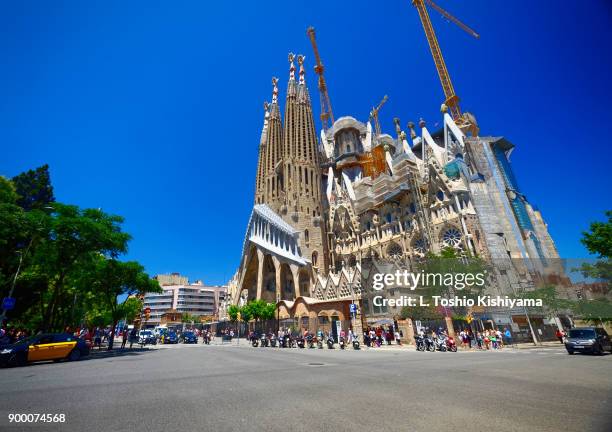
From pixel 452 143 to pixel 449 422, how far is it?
44947mm

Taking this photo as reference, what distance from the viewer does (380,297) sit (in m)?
32.4

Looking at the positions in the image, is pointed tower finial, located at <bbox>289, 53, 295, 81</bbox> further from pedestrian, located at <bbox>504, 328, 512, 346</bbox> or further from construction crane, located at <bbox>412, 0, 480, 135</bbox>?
pedestrian, located at <bbox>504, 328, 512, 346</bbox>

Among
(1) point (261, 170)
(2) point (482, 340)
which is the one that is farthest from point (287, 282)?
(2) point (482, 340)

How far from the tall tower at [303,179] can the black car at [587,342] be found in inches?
1515

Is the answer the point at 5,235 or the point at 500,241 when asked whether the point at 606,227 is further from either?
the point at 5,235

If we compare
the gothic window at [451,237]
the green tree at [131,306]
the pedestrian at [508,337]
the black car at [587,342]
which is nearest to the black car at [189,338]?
the green tree at [131,306]

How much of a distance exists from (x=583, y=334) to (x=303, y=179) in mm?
47730

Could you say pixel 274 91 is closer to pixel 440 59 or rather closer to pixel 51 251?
pixel 440 59

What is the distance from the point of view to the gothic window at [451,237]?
37219mm

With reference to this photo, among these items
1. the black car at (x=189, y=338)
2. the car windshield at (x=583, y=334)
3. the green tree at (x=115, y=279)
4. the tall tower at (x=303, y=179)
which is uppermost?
the tall tower at (x=303, y=179)

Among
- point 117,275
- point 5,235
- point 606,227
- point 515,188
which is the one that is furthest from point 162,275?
point 606,227

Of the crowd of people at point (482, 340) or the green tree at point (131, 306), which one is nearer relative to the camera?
the crowd of people at point (482, 340)

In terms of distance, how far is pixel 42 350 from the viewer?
13.3m

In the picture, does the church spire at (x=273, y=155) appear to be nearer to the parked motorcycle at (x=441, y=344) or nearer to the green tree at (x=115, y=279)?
the green tree at (x=115, y=279)
